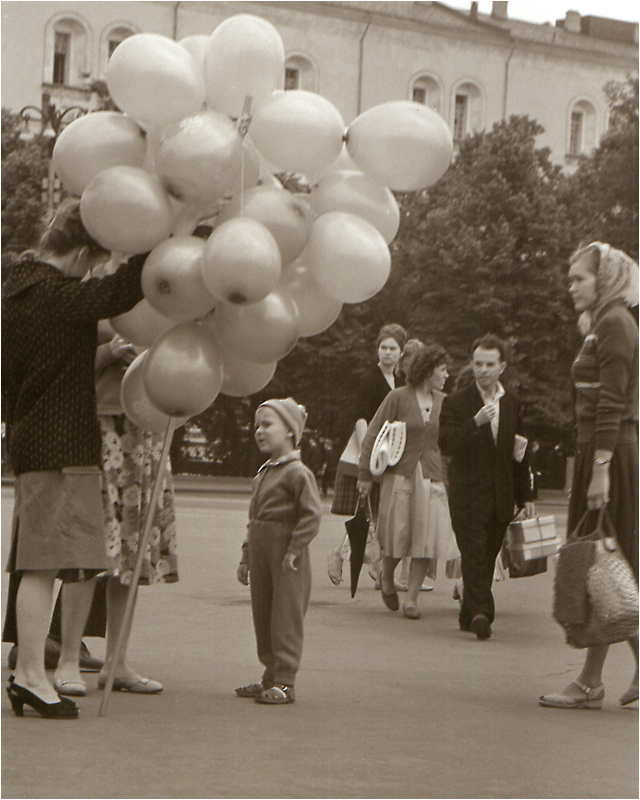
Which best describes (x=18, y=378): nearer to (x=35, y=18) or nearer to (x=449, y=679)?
(x=449, y=679)

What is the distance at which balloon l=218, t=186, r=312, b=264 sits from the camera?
17.1ft

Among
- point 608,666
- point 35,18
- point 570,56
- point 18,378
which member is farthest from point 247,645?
point 570,56

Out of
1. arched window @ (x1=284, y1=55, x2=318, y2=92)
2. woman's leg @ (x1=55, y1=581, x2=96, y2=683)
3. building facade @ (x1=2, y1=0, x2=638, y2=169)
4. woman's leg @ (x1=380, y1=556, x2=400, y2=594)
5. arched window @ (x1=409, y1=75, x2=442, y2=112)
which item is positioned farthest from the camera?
arched window @ (x1=409, y1=75, x2=442, y2=112)

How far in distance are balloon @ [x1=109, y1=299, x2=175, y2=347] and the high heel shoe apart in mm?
1388

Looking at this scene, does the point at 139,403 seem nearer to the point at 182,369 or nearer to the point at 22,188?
the point at 182,369

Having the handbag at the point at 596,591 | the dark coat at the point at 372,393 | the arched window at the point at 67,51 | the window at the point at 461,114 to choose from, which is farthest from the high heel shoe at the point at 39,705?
the window at the point at 461,114

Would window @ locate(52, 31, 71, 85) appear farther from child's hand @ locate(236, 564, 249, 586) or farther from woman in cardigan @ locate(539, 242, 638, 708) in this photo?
woman in cardigan @ locate(539, 242, 638, 708)

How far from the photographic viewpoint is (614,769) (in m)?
5.11

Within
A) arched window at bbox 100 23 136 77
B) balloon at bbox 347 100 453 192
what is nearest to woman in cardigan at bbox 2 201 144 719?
balloon at bbox 347 100 453 192

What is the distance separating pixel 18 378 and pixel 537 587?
7692mm

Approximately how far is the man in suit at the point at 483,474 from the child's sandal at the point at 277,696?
2631mm

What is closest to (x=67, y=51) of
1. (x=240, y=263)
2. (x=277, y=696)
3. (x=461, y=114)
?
(x=461, y=114)

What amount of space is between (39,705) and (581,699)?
236 cm

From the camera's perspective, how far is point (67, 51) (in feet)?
146
